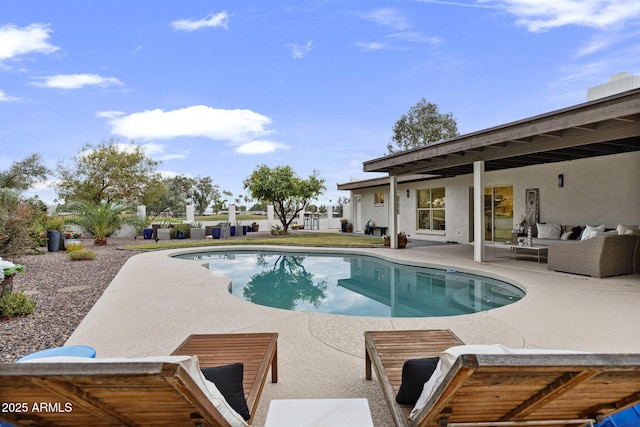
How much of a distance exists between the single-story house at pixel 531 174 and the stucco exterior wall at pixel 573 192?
23mm

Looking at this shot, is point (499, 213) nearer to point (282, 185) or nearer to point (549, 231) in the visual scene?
point (549, 231)

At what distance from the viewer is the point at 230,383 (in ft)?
5.92

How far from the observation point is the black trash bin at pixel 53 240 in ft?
41.5

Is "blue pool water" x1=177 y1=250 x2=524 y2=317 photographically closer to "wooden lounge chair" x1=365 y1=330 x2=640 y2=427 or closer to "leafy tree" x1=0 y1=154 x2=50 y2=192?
"wooden lounge chair" x1=365 y1=330 x2=640 y2=427

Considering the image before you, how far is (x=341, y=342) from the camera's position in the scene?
12.4 ft

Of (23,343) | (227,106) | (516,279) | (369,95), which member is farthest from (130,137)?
(516,279)

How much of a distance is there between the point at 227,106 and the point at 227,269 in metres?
13.1

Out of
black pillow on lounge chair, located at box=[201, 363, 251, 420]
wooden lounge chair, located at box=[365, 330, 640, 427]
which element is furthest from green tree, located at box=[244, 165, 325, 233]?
wooden lounge chair, located at box=[365, 330, 640, 427]

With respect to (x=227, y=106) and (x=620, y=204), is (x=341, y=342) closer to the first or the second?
(x=620, y=204)

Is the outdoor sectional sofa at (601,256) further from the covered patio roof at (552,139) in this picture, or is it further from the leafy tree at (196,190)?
the leafy tree at (196,190)

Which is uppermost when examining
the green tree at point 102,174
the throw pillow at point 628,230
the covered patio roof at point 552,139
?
the green tree at point 102,174

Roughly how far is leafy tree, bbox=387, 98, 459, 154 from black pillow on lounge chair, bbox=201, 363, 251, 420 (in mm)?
27170

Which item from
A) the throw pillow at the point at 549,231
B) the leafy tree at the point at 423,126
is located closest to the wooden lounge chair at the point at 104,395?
the throw pillow at the point at 549,231

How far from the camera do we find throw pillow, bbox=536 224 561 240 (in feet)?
32.4
